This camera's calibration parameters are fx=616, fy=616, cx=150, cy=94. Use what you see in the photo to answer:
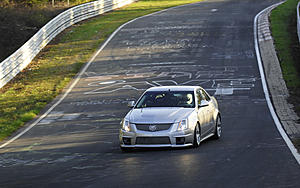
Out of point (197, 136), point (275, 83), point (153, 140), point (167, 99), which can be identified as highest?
point (167, 99)

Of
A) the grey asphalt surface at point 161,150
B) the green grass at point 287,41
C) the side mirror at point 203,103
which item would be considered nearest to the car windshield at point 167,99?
the side mirror at point 203,103

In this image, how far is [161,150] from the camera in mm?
13781

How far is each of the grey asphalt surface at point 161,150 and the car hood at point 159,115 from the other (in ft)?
2.36

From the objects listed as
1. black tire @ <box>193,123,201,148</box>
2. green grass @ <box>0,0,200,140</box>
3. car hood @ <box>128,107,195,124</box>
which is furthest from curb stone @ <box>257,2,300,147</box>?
green grass @ <box>0,0,200,140</box>

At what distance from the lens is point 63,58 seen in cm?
3444

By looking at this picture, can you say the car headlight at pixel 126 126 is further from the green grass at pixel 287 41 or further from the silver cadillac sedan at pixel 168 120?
the green grass at pixel 287 41

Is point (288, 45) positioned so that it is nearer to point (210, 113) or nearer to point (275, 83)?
point (275, 83)

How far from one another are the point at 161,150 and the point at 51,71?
1855cm

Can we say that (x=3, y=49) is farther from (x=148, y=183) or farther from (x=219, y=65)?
(x=148, y=183)

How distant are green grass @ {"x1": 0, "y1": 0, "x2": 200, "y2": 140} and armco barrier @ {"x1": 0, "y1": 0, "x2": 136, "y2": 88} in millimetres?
368

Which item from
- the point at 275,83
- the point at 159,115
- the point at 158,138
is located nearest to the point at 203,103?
the point at 159,115

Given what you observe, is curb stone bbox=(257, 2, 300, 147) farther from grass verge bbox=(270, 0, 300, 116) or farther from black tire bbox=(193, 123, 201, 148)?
black tire bbox=(193, 123, 201, 148)

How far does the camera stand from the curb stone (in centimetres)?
1765

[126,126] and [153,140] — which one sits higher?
[126,126]
